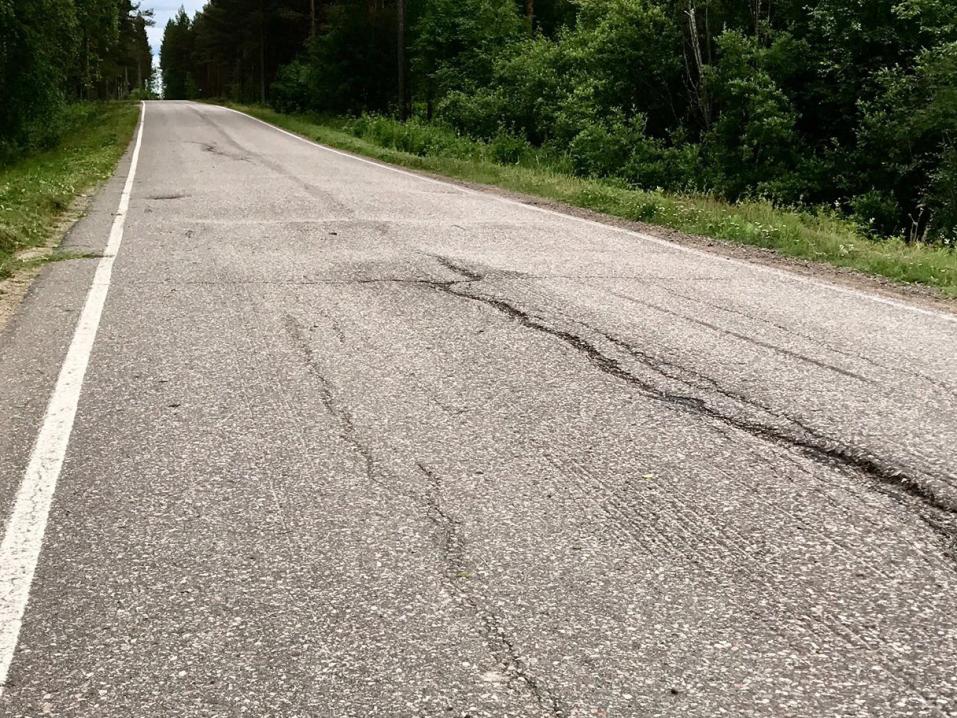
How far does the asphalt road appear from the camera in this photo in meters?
2.33

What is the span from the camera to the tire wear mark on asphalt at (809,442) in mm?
3244

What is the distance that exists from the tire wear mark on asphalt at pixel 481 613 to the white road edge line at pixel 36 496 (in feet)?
4.25

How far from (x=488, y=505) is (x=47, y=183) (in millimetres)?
12898

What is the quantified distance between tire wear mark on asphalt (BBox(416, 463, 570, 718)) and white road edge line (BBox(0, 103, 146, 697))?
1295 millimetres

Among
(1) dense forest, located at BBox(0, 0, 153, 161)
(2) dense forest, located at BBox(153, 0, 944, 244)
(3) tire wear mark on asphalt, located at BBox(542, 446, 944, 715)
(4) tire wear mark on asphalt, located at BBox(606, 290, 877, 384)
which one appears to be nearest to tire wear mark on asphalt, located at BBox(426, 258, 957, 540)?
(3) tire wear mark on asphalt, located at BBox(542, 446, 944, 715)

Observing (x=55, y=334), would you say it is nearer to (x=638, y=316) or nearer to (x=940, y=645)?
(x=638, y=316)

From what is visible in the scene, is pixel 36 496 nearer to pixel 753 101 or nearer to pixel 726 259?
pixel 726 259

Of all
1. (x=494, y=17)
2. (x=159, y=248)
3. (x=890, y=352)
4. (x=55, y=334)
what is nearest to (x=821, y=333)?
(x=890, y=352)

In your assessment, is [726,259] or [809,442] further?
[726,259]

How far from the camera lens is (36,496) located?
336 cm

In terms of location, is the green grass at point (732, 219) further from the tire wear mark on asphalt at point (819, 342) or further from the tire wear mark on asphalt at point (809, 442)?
the tire wear mark on asphalt at point (809, 442)

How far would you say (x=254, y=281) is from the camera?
713 cm

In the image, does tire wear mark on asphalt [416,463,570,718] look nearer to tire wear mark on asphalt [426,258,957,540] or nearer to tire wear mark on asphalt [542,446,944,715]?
tire wear mark on asphalt [542,446,944,715]

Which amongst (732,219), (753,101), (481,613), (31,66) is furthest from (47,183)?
(31,66)
